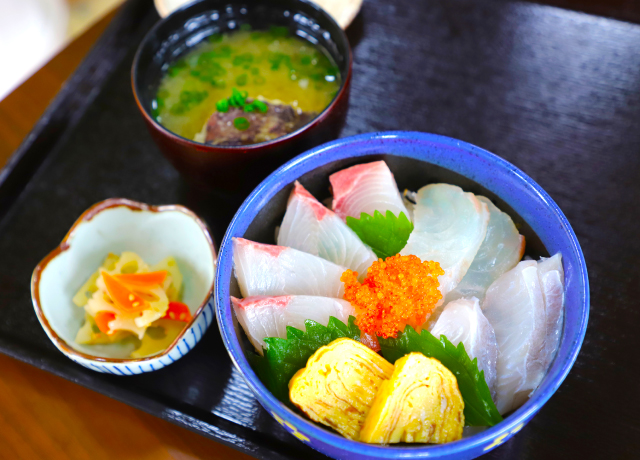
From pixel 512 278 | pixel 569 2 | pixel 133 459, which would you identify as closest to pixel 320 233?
pixel 512 278

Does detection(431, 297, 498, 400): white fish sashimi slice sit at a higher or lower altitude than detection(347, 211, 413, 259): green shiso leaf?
lower

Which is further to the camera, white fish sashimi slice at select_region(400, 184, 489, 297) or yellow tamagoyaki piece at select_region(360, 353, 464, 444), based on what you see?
white fish sashimi slice at select_region(400, 184, 489, 297)

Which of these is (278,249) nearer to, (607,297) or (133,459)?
(133,459)

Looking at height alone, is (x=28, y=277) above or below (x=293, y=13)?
below

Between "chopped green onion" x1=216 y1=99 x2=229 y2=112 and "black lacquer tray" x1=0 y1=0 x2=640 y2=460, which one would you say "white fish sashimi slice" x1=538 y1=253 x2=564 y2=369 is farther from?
"chopped green onion" x1=216 y1=99 x2=229 y2=112

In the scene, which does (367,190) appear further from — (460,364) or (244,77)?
(244,77)

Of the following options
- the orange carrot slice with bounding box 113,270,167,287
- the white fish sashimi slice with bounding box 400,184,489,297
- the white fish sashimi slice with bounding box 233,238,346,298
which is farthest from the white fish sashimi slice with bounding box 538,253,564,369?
the orange carrot slice with bounding box 113,270,167,287

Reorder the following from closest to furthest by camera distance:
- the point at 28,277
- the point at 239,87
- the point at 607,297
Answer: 1. the point at 607,297
2. the point at 28,277
3. the point at 239,87
